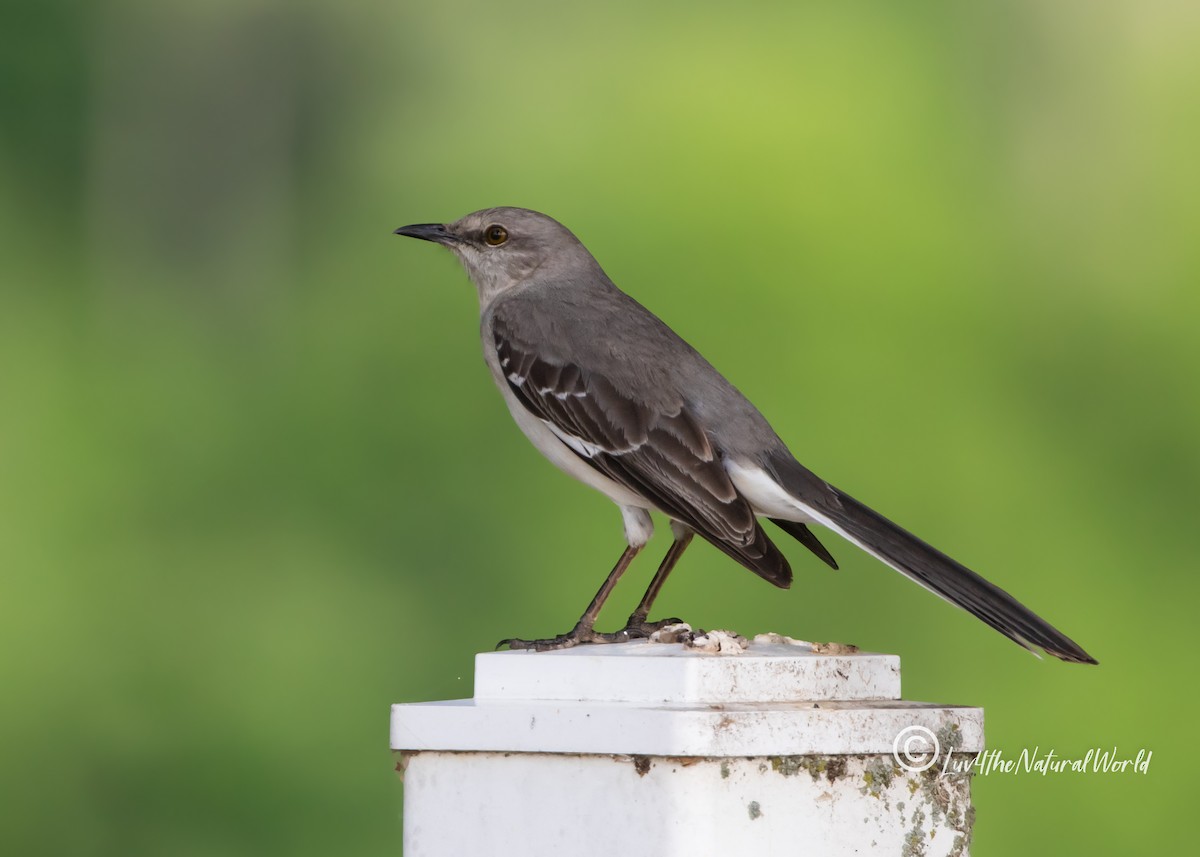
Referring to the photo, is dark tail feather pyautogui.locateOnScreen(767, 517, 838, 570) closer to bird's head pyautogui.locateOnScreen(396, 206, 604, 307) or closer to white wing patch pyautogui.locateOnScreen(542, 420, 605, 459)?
white wing patch pyautogui.locateOnScreen(542, 420, 605, 459)

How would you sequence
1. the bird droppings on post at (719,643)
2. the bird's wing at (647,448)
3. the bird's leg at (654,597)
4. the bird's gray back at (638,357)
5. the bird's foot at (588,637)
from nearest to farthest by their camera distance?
the bird droppings on post at (719,643) < the bird's foot at (588,637) < the bird's leg at (654,597) < the bird's wing at (647,448) < the bird's gray back at (638,357)

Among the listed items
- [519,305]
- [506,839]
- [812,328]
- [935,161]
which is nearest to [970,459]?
[812,328]

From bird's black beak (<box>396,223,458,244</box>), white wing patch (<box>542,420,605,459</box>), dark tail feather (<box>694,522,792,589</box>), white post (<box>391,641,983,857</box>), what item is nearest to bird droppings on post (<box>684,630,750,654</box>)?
white post (<box>391,641,983,857</box>)

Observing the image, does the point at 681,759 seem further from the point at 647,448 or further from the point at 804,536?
the point at 804,536

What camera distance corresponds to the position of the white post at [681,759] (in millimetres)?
2557

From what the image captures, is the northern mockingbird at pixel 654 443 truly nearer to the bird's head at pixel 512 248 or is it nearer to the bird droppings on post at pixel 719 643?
the bird's head at pixel 512 248

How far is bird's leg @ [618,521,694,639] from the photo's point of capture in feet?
12.6

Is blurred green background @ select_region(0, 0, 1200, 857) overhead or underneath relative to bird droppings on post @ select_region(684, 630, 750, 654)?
overhead

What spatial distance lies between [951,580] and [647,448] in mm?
945

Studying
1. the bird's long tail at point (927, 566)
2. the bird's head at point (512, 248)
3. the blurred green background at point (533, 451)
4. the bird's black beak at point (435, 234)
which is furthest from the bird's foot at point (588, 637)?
the blurred green background at point (533, 451)

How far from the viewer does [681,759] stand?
99.9 inches

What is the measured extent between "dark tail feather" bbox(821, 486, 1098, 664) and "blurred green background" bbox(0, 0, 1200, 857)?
484 cm

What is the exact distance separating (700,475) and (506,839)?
1.58m

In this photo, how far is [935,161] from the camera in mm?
10812
